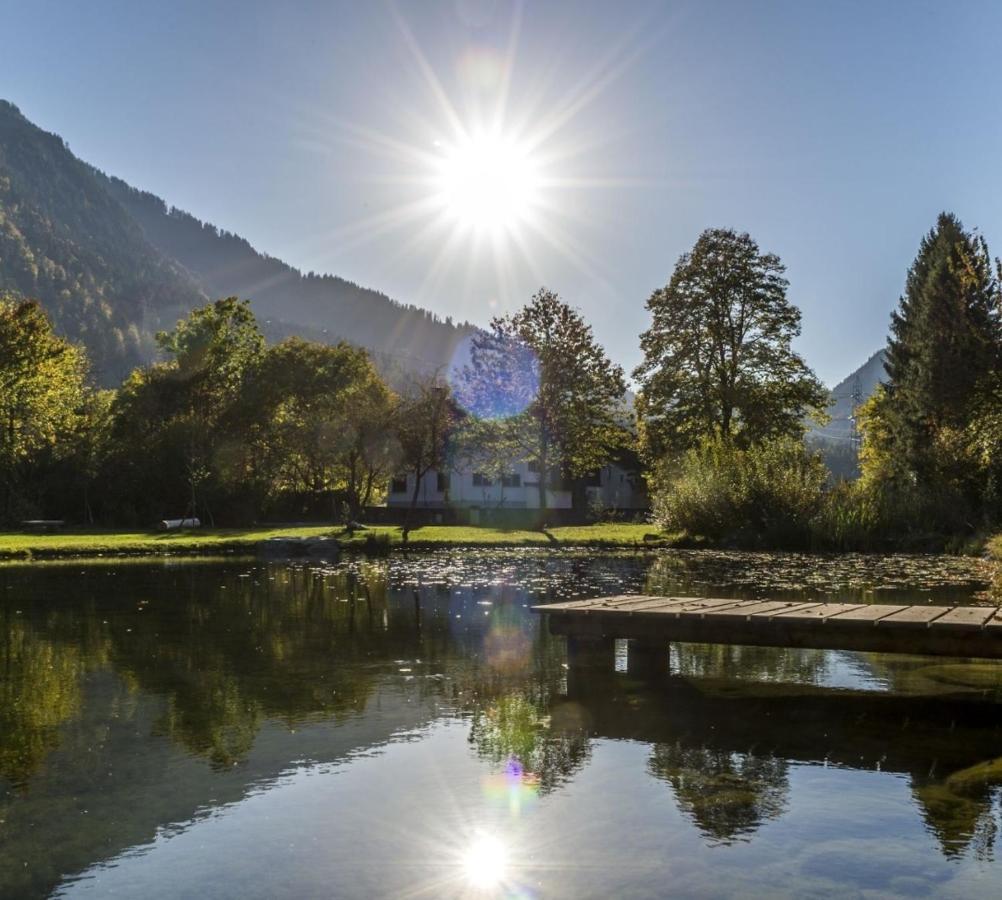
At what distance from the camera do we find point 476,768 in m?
7.82

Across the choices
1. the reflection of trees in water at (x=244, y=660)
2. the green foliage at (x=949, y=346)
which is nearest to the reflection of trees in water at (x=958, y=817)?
the reflection of trees in water at (x=244, y=660)

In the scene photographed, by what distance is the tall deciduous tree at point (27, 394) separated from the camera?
50.9 meters

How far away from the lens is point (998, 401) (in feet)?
147

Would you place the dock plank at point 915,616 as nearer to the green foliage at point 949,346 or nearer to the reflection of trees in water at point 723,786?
the reflection of trees in water at point 723,786

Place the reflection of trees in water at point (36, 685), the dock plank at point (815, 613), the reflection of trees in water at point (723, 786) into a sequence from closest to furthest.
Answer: the reflection of trees in water at point (723, 786), the reflection of trees in water at point (36, 685), the dock plank at point (815, 613)

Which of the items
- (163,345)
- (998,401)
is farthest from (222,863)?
(163,345)

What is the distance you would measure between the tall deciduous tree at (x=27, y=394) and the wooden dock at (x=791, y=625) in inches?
1862

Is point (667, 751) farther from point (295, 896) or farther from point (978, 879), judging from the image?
point (295, 896)

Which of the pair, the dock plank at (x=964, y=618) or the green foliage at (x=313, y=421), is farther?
the green foliage at (x=313, y=421)

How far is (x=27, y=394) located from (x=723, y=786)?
52262 millimetres

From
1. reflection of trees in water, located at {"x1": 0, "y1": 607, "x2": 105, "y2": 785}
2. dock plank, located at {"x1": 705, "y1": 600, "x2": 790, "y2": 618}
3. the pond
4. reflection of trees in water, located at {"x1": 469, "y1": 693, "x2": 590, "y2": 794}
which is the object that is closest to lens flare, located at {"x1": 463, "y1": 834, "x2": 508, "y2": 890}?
the pond

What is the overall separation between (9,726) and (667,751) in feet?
20.7

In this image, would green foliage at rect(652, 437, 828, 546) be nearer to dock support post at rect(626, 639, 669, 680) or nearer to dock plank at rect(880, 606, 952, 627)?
dock plank at rect(880, 606, 952, 627)

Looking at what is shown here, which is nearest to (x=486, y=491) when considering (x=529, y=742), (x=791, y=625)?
(x=791, y=625)
